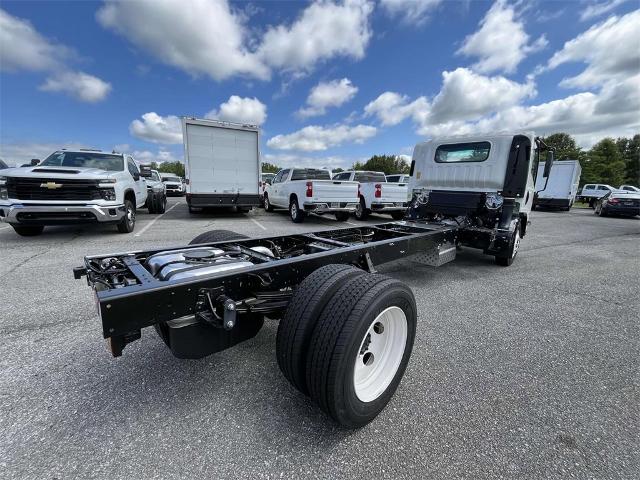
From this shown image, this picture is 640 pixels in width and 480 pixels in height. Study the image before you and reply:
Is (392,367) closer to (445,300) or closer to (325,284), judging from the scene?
(325,284)

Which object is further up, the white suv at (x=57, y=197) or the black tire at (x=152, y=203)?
the white suv at (x=57, y=197)

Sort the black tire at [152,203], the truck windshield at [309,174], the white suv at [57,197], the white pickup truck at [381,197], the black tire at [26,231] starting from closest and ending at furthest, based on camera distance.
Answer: the white suv at [57,197], the black tire at [26,231], the white pickup truck at [381,197], the truck windshield at [309,174], the black tire at [152,203]

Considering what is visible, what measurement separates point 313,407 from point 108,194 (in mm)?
6883

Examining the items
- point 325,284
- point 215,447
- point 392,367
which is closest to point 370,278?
point 325,284

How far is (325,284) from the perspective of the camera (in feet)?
6.03

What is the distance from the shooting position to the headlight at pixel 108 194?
21.6 ft

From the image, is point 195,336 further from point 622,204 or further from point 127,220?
point 622,204

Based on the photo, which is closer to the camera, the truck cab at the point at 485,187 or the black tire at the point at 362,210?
the truck cab at the point at 485,187

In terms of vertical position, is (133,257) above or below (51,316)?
above

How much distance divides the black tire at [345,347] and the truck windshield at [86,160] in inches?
334

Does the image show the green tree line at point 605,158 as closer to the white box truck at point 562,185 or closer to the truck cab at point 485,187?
the white box truck at point 562,185

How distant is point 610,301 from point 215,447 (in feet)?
16.2

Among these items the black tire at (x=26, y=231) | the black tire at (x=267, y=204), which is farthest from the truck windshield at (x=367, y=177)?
the black tire at (x=26, y=231)

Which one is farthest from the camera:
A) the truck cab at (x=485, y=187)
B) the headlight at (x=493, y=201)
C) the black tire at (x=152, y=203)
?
the black tire at (x=152, y=203)
